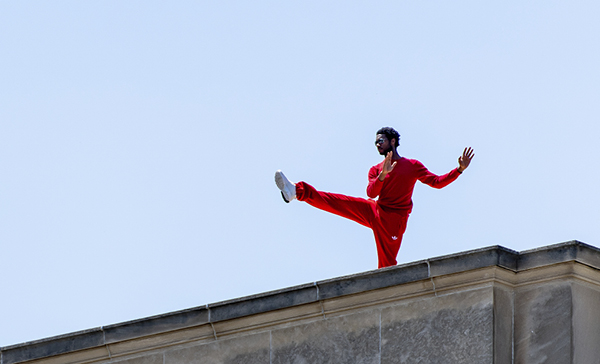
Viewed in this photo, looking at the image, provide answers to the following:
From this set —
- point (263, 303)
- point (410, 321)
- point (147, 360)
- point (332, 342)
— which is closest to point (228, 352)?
point (263, 303)

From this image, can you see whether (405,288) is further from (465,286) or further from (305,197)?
(305,197)

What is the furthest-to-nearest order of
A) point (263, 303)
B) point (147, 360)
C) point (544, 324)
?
point (147, 360) < point (263, 303) < point (544, 324)

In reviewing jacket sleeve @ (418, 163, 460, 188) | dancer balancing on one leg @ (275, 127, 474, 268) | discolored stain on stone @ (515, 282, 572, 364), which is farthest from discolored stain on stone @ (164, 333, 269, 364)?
jacket sleeve @ (418, 163, 460, 188)

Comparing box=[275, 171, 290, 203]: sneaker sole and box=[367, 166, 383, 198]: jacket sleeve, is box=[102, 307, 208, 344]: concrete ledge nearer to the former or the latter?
box=[275, 171, 290, 203]: sneaker sole

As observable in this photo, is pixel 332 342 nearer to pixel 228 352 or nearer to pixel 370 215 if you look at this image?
pixel 228 352

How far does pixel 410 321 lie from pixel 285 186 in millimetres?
3831

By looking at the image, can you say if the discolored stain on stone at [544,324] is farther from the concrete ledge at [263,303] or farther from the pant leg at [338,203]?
the pant leg at [338,203]

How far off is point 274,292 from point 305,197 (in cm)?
309

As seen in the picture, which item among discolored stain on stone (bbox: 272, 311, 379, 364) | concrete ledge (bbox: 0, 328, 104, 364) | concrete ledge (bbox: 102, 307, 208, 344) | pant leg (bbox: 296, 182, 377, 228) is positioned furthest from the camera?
pant leg (bbox: 296, 182, 377, 228)

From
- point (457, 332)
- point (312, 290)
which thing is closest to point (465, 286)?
point (457, 332)

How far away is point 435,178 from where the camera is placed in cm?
1571

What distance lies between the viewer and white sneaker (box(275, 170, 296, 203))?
51.7ft

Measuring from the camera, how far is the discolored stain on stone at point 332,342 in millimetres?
12555

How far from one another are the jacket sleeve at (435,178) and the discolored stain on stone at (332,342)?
3.28 m
